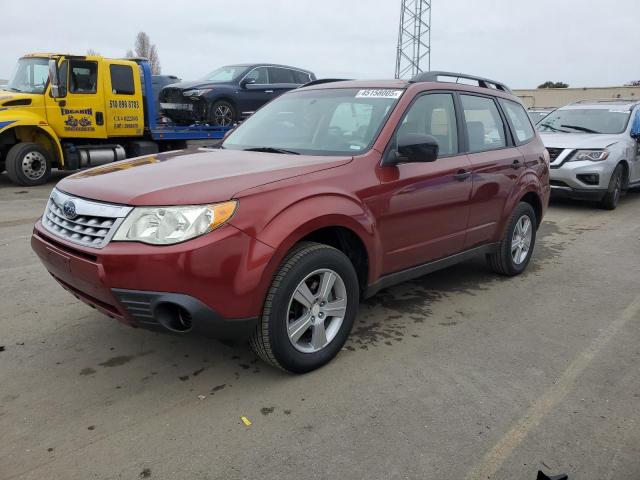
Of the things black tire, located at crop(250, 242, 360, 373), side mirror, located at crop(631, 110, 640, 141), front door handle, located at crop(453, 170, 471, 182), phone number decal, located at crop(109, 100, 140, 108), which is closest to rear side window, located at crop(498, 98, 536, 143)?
front door handle, located at crop(453, 170, 471, 182)

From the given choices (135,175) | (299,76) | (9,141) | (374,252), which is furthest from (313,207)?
(299,76)

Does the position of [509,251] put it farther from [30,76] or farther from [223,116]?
[30,76]

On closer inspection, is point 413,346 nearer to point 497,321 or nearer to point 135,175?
point 497,321

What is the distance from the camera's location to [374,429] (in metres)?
2.64

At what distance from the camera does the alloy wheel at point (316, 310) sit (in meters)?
3.03

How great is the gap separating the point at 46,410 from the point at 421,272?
8.36ft

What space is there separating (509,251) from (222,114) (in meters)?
9.45

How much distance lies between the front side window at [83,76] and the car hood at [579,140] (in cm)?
866

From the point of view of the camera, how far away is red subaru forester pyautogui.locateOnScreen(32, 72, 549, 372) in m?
2.62

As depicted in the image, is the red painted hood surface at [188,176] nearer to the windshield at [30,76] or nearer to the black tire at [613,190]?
the black tire at [613,190]

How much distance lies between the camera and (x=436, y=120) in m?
4.06

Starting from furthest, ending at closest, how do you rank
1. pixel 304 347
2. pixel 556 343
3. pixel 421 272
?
pixel 421 272 < pixel 556 343 < pixel 304 347

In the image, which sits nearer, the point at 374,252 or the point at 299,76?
the point at 374,252

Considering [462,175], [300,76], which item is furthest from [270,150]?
Result: [300,76]
